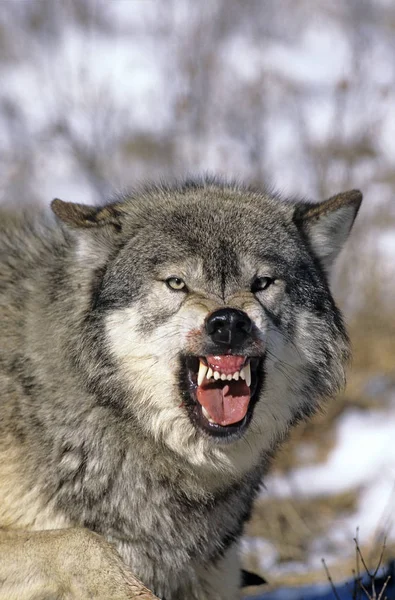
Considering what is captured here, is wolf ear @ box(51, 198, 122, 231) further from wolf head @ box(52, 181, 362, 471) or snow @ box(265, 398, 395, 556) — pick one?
snow @ box(265, 398, 395, 556)

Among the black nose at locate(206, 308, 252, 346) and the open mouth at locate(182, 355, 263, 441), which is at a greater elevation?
the black nose at locate(206, 308, 252, 346)

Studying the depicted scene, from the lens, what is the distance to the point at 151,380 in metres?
3.26

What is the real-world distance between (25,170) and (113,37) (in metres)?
2.41

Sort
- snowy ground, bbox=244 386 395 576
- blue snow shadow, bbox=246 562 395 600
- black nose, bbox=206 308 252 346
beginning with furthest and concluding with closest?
snowy ground, bbox=244 386 395 576, blue snow shadow, bbox=246 562 395 600, black nose, bbox=206 308 252 346

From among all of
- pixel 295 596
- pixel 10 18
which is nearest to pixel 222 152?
pixel 10 18

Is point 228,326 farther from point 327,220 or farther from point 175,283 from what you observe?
point 327,220

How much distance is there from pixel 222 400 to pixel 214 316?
34 centimetres

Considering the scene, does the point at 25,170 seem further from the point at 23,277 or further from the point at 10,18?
the point at 23,277

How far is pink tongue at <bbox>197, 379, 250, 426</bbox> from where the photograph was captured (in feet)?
10.5

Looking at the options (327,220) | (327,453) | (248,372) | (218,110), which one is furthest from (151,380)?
(218,110)

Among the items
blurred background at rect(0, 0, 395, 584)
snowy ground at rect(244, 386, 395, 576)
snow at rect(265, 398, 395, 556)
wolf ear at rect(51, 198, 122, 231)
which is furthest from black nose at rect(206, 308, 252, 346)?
blurred background at rect(0, 0, 395, 584)

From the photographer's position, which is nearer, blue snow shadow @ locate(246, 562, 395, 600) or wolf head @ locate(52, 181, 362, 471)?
wolf head @ locate(52, 181, 362, 471)

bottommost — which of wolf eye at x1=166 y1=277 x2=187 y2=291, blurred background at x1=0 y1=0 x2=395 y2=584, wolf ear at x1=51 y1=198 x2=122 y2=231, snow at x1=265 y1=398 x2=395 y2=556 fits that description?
snow at x1=265 y1=398 x2=395 y2=556

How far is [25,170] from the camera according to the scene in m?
10.5
